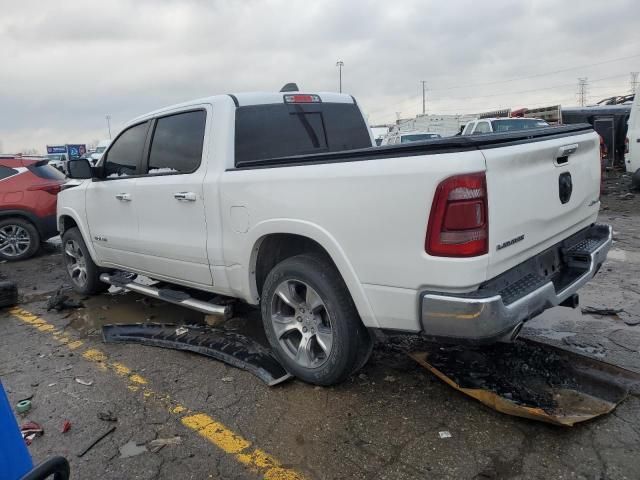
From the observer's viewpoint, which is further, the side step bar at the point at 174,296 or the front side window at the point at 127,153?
the front side window at the point at 127,153

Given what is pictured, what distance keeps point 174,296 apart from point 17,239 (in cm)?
564

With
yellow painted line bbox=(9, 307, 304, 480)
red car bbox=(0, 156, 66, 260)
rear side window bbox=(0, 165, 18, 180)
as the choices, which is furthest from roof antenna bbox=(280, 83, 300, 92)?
rear side window bbox=(0, 165, 18, 180)

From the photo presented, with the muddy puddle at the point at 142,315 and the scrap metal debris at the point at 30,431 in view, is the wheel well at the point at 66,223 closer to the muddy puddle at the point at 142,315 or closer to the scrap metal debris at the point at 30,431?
the muddy puddle at the point at 142,315

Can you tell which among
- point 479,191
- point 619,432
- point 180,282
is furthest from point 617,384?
point 180,282

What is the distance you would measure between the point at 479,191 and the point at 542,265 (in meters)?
0.92

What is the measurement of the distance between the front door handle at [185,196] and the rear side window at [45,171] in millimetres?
6060

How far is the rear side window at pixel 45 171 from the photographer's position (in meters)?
8.80

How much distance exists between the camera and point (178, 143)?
13.8ft

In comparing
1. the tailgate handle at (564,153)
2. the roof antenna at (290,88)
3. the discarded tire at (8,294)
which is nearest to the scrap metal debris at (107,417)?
the roof antenna at (290,88)

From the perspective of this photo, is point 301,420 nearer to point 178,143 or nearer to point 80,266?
point 178,143

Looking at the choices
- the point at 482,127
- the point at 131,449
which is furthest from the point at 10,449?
the point at 482,127

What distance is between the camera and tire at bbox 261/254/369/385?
10.2 feet

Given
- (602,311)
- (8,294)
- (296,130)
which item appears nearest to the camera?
(296,130)

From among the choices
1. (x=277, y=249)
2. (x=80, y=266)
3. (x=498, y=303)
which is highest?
(x=277, y=249)
